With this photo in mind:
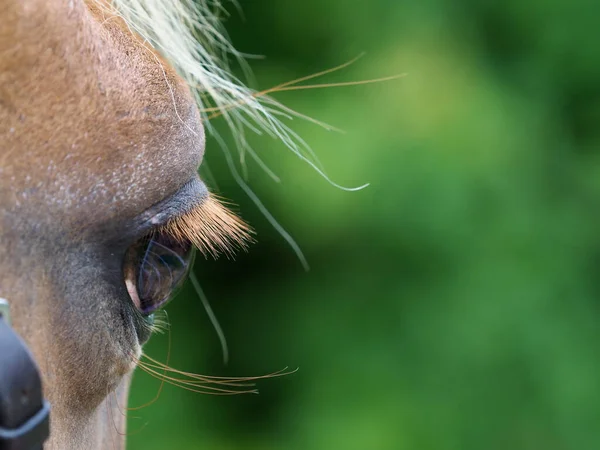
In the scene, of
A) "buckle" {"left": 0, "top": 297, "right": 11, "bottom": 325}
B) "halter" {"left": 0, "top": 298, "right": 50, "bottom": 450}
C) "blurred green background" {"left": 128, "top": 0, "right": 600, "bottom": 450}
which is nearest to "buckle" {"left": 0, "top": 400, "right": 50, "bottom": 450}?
"halter" {"left": 0, "top": 298, "right": 50, "bottom": 450}

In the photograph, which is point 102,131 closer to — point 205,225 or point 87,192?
point 87,192

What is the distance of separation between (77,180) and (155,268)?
22cm

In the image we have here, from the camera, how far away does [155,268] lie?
3.42ft

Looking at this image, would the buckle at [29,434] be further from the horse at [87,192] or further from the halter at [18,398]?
the horse at [87,192]

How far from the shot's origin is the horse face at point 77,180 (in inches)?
32.2

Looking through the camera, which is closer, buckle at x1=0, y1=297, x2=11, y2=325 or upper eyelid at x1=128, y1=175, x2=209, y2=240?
buckle at x1=0, y1=297, x2=11, y2=325

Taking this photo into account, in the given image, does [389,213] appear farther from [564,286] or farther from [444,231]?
Answer: [564,286]

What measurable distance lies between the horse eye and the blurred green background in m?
1.49

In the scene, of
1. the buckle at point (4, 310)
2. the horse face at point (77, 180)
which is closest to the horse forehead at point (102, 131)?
the horse face at point (77, 180)

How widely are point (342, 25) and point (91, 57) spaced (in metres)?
2.08

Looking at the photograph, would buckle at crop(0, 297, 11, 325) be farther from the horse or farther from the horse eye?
the horse eye

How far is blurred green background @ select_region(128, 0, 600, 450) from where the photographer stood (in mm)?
2680

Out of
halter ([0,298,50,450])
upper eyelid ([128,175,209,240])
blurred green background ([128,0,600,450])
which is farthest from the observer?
blurred green background ([128,0,600,450])

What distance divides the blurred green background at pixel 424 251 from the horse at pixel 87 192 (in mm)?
1570
